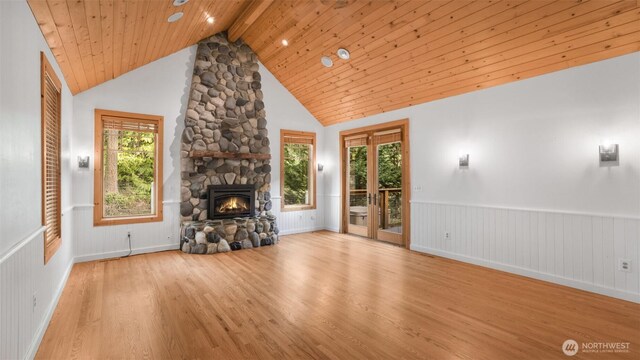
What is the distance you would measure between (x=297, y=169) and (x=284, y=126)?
1081 mm

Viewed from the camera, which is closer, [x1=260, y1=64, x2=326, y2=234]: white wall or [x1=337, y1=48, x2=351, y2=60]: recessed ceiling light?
[x1=337, y1=48, x2=351, y2=60]: recessed ceiling light

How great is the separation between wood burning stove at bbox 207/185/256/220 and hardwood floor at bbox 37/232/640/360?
4.74 feet

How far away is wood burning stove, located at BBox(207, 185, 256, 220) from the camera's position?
6.05 meters

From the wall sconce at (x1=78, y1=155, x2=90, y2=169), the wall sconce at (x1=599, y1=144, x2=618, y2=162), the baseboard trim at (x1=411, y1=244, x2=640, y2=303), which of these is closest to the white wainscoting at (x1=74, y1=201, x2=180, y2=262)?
the wall sconce at (x1=78, y1=155, x2=90, y2=169)

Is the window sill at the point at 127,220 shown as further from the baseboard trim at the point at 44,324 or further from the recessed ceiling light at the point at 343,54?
the recessed ceiling light at the point at 343,54

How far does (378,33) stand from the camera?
4578 millimetres

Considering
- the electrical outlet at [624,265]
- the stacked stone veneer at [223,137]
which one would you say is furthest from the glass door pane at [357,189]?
the electrical outlet at [624,265]

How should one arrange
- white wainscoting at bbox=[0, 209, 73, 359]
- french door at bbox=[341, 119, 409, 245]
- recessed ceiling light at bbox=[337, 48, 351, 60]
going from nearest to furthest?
white wainscoting at bbox=[0, 209, 73, 359]
recessed ceiling light at bbox=[337, 48, 351, 60]
french door at bbox=[341, 119, 409, 245]

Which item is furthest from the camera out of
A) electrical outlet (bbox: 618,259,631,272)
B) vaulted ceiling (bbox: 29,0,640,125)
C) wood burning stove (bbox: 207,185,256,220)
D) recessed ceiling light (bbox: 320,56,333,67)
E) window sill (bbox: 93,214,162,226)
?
wood burning stove (bbox: 207,185,256,220)

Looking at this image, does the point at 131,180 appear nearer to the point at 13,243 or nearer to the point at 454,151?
the point at 13,243

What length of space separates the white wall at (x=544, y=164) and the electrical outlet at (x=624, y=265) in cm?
5

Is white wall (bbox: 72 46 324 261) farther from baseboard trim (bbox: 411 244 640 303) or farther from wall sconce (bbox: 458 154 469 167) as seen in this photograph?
wall sconce (bbox: 458 154 469 167)

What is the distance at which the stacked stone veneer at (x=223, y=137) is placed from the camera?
5.84 m

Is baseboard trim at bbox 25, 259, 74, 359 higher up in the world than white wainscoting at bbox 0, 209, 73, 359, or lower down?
lower down
